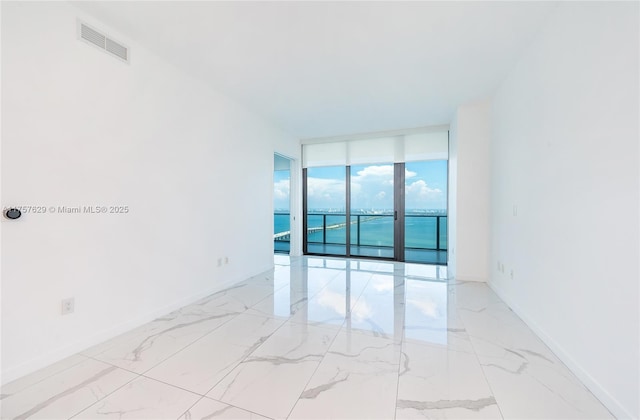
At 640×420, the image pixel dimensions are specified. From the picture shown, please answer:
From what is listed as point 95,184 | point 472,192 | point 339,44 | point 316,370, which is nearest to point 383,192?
point 472,192

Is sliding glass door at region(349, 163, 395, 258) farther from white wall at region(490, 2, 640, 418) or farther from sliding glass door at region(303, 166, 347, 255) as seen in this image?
white wall at region(490, 2, 640, 418)

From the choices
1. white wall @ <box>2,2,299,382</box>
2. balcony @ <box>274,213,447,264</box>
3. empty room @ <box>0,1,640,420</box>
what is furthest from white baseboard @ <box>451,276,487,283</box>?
white wall @ <box>2,2,299,382</box>

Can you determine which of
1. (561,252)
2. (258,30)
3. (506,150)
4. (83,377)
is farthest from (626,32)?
(83,377)

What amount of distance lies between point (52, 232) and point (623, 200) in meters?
3.38

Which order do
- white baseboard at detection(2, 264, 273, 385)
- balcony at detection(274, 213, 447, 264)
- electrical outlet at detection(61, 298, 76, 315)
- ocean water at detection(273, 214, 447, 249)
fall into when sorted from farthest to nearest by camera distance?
ocean water at detection(273, 214, 447, 249)
balcony at detection(274, 213, 447, 264)
electrical outlet at detection(61, 298, 76, 315)
white baseboard at detection(2, 264, 273, 385)

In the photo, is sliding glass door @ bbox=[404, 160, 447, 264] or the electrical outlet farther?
sliding glass door @ bbox=[404, 160, 447, 264]

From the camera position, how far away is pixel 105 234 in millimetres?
2016

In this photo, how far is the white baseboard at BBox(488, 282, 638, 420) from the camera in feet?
4.17

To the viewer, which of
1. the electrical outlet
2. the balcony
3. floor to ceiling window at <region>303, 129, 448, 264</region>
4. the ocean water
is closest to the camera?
the electrical outlet

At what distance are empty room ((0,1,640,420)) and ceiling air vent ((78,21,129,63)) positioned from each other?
0.01m

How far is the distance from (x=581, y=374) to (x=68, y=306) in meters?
3.42

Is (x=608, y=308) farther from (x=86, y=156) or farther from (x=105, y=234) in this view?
(x=86, y=156)

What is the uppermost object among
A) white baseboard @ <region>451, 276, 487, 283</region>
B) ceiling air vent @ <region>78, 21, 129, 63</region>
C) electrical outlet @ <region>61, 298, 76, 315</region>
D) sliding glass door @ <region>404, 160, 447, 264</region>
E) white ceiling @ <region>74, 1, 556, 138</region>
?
white ceiling @ <region>74, 1, 556, 138</region>

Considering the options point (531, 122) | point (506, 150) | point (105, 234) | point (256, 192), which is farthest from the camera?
point (256, 192)
